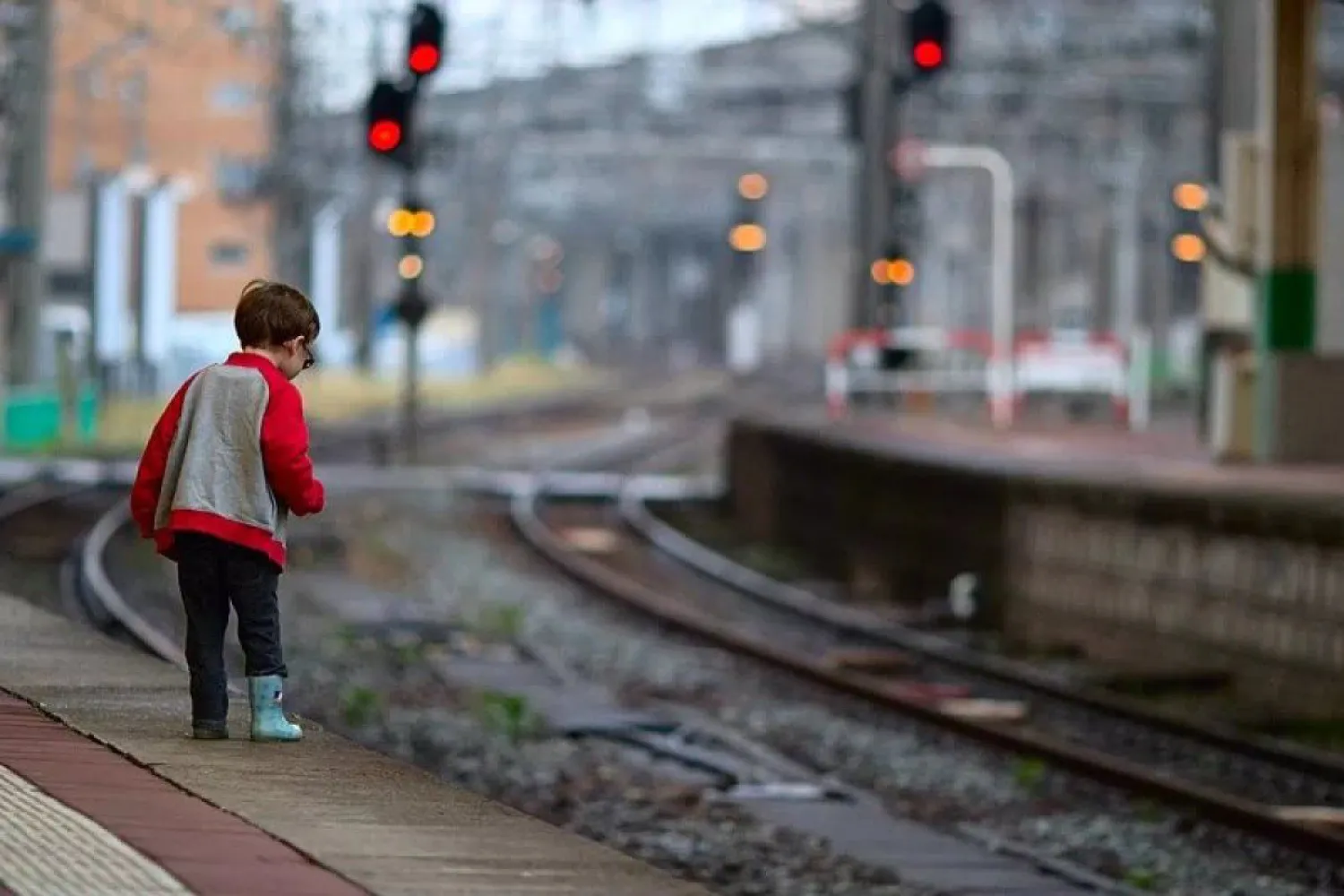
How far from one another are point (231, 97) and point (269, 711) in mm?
76334

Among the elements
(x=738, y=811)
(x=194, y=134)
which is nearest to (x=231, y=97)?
(x=194, y=134)

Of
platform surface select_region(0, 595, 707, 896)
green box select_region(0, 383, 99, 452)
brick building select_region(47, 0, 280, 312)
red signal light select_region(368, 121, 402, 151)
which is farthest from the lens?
brick building select_region(47, 0, 280, 312)

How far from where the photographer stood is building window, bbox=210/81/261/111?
82.5 meters

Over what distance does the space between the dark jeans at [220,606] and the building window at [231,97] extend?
75228 mm

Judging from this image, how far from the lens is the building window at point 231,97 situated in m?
82.5

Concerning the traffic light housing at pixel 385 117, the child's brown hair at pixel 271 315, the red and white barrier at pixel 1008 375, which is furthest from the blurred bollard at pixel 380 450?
the child's brown hair at pixel 271 315

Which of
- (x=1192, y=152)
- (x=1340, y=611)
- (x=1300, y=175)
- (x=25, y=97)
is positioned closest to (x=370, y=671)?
(x=1340, y=611)

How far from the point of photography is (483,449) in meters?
42.5

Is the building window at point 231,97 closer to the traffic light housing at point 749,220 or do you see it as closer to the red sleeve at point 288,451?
the traffic light housing at point 749,220

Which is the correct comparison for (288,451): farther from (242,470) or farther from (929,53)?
(929,53)

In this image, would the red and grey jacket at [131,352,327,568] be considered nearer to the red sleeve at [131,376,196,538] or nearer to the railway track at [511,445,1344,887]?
the red sleeve at [131,376,196,538]

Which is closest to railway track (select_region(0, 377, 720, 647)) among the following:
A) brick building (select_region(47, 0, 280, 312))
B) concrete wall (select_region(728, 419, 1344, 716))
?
concrete wall (select_region(728, 419, 1344, 716))

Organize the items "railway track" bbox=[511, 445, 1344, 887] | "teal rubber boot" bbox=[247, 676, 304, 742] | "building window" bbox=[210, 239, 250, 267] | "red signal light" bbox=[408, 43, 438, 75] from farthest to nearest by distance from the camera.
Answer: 1. "building window" bbox=[210, 239, 250, 267]
2. "red signal light" bbox=[408, 43, 438, 75]
3. "railway track" bbox=[511, 445, 1344, 887]
4. "teal rubber boot" bbox=[247, 676, 304, 742]

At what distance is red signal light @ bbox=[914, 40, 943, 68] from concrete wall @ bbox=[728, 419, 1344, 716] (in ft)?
10.6
